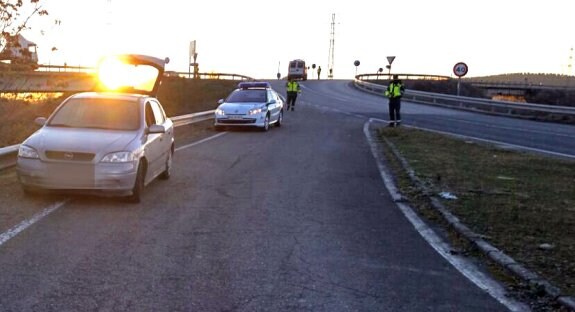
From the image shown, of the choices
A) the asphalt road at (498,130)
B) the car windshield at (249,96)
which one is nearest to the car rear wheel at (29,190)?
the asphalt road at (498,130)

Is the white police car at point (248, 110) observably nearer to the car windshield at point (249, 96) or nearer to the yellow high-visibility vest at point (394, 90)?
the car windshield at point (249, 96)

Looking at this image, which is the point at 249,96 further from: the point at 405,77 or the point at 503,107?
the point at 405,77

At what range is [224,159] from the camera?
14.2 m

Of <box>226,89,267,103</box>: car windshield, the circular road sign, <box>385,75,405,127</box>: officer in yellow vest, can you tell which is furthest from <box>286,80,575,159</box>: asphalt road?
<box>226,89,267,103</box>: car windshield

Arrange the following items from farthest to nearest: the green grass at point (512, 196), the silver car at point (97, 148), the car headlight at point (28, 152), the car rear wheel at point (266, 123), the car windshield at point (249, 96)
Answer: the car windshield at point (249, 96)
the car rear wheel at point (266, 123)
the car headlight at point (28, 152)
the silver car at point (97, 148)
the green grass at point (512, 196)

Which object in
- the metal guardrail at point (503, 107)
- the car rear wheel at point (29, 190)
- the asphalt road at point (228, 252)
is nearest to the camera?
the asphalt road at point (228, 252)

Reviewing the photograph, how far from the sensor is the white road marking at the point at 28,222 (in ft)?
22.2

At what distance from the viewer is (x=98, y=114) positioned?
383 inches

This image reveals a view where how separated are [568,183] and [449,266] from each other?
6.17 metres

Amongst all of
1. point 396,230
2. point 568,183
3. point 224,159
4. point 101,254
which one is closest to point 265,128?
point 224,159

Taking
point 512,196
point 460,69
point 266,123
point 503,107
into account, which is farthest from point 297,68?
point 512,196

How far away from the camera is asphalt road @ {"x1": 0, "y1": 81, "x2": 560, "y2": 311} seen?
5121mm

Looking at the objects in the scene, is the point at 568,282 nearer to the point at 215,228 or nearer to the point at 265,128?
the point at 215,228

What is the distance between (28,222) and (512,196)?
22.4 feet
